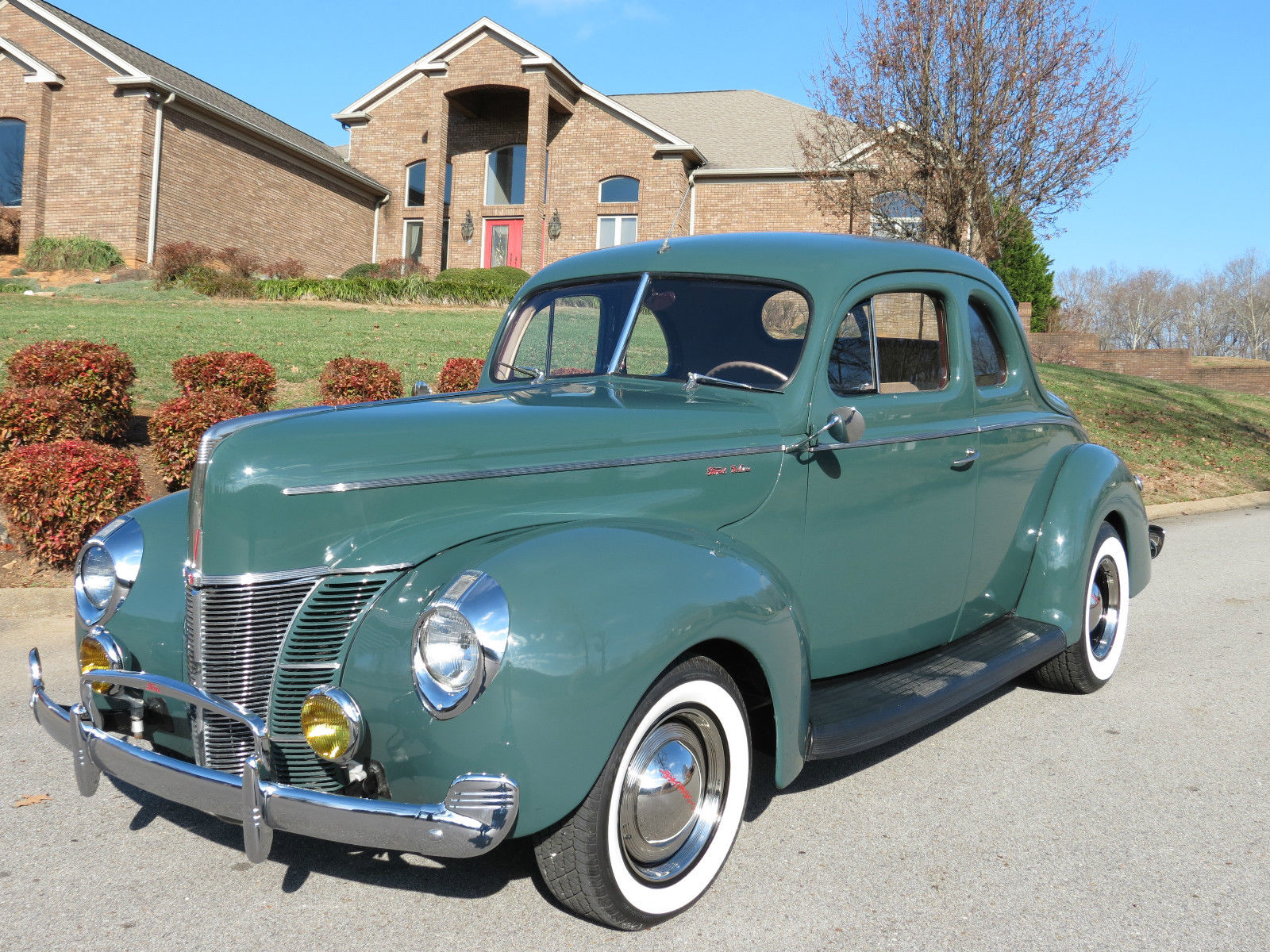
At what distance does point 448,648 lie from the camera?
238 cm

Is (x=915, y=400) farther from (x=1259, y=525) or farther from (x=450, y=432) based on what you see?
(x=1259, y=525)

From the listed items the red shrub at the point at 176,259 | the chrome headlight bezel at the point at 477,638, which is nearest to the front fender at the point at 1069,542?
the chrome headlight bezel at the point at 477,638

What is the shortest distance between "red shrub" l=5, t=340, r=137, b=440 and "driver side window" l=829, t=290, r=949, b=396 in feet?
21.1

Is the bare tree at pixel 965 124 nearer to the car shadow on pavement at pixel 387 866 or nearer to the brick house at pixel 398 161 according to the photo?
the brick house at pixel 398 161

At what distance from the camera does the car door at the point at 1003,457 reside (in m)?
4.22

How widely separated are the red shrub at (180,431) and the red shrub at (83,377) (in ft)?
2.57

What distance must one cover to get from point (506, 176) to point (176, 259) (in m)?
9.80

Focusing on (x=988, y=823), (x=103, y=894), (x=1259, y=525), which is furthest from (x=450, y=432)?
(x=1259, y=525)

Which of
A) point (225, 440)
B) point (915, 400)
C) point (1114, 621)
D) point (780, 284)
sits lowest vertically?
point (1114, 621)

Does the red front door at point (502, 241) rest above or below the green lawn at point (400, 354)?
above

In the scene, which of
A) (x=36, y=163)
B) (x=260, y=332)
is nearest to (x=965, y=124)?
(x=260, y=332)

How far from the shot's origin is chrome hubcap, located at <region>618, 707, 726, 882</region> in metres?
2.67

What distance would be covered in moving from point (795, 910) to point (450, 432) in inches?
63.9

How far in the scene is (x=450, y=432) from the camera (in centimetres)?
284
